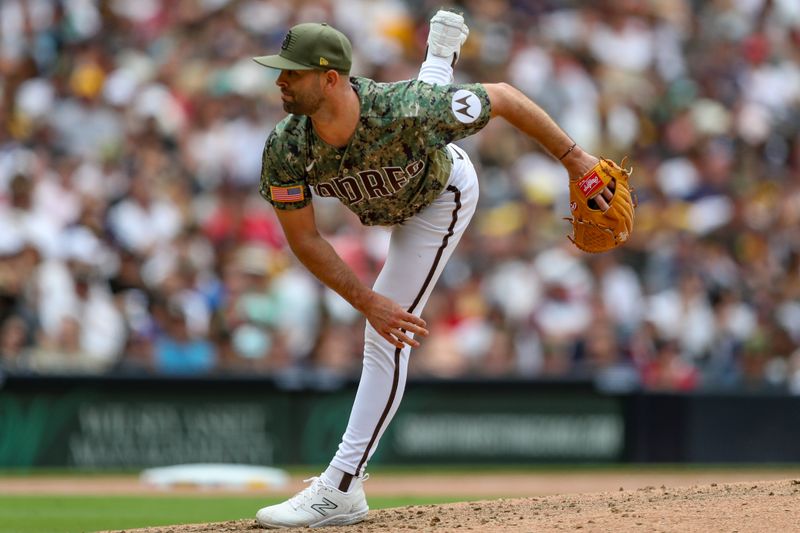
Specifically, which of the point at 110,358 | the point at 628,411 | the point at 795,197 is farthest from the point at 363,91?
the point at 795,197

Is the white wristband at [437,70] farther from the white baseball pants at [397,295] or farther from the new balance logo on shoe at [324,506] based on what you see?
the new balance logo on shoe at [324,506]

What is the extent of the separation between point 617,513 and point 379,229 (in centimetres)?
689

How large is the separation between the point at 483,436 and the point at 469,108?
6996 millimetres

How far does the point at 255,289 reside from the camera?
11.6 metres

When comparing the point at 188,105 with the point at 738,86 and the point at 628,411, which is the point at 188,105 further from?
the point at 738,86

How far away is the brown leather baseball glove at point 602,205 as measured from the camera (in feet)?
18.6

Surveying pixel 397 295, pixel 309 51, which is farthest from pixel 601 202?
pixel 309 51

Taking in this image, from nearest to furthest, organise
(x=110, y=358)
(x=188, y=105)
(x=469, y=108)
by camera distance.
→ (x=469, y=108), (x=110, y=358), (x=188, y=105)

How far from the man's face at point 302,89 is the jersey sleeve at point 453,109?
40 cm

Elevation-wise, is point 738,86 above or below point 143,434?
above

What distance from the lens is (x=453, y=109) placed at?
5309mm

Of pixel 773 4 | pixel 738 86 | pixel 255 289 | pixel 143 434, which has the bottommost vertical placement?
pixel 143 434

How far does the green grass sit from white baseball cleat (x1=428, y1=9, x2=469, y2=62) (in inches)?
129

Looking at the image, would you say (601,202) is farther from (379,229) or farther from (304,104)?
(379,229)
